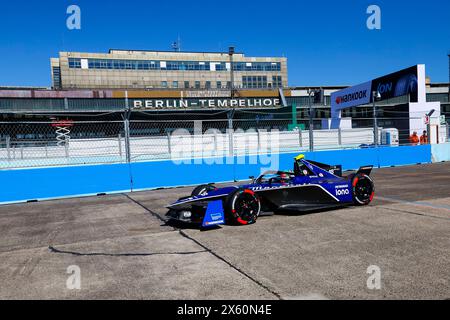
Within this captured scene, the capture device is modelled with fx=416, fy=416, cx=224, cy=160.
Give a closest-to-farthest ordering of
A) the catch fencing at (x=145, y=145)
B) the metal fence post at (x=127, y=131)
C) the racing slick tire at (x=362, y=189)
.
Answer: the racing slick tire at (x=362, y=189)
the metal fence post at (x=127, y=131)
the catch fencing at (x=145, y=145)

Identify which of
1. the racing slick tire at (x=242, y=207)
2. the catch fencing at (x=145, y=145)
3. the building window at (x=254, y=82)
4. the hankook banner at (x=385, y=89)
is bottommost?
the racing slick tire at (x=242, y=207)

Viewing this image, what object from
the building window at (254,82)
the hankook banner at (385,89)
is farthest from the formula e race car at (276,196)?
the building window at (254,82)

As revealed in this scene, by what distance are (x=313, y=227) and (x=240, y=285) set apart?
2745 millimetres

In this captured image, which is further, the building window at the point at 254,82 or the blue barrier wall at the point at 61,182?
the building window at the point at 254,82

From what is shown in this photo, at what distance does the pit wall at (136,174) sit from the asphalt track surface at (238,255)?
2.87 meters

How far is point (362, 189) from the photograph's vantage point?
8266 mm

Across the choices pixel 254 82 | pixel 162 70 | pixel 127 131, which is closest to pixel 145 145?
pixel 127 131

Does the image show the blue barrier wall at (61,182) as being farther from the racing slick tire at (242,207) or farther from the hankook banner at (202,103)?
the hankook banner at (202,103)

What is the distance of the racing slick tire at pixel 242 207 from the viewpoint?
6.80 m

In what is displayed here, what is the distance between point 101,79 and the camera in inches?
2726

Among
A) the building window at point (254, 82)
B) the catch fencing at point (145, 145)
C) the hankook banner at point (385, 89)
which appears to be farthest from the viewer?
the building window at point (254, 82)

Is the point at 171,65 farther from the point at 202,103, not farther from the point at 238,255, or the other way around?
the point at 238,255
